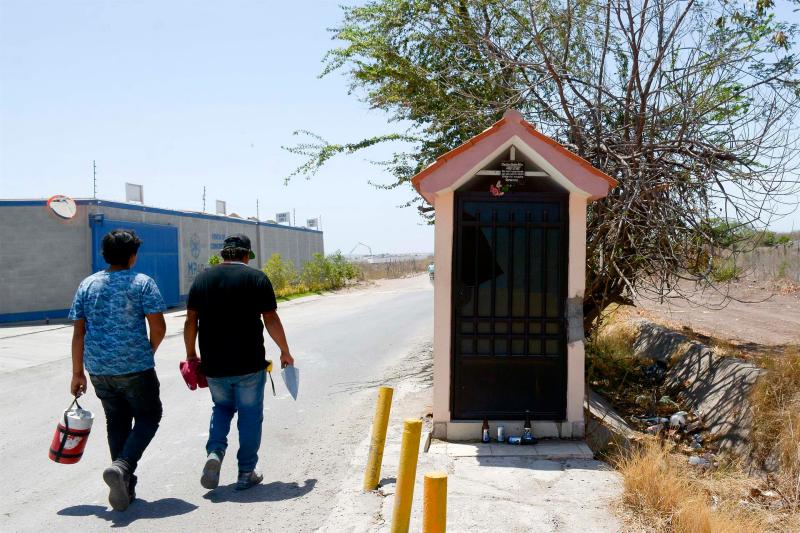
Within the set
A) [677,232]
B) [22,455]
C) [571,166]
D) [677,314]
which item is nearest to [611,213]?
[677,232]

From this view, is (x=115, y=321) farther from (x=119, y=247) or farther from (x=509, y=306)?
(x=509, y=306)

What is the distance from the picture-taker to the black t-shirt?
509cm

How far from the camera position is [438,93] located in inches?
389

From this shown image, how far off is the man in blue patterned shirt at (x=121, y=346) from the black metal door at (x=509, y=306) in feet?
8.90

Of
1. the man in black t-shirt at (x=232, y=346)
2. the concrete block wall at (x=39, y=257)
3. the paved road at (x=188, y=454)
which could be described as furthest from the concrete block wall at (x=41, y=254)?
the man in black t-shirt at (x=232, y=346)

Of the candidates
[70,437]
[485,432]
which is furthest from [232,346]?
[485,432]

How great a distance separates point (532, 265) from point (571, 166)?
3.21 feet

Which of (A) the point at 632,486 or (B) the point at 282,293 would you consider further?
(B) the point at 282,293

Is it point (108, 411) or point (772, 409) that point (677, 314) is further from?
point (108, 411)

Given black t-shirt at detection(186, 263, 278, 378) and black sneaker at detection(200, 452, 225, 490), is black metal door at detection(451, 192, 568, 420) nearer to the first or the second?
black t-shirt at detection(186, 263, 278, 378)

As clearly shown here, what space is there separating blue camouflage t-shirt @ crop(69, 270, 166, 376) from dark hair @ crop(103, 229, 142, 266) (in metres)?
0.12

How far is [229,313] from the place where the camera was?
201 inches

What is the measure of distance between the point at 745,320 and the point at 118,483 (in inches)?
561

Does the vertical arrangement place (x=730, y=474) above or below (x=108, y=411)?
below
